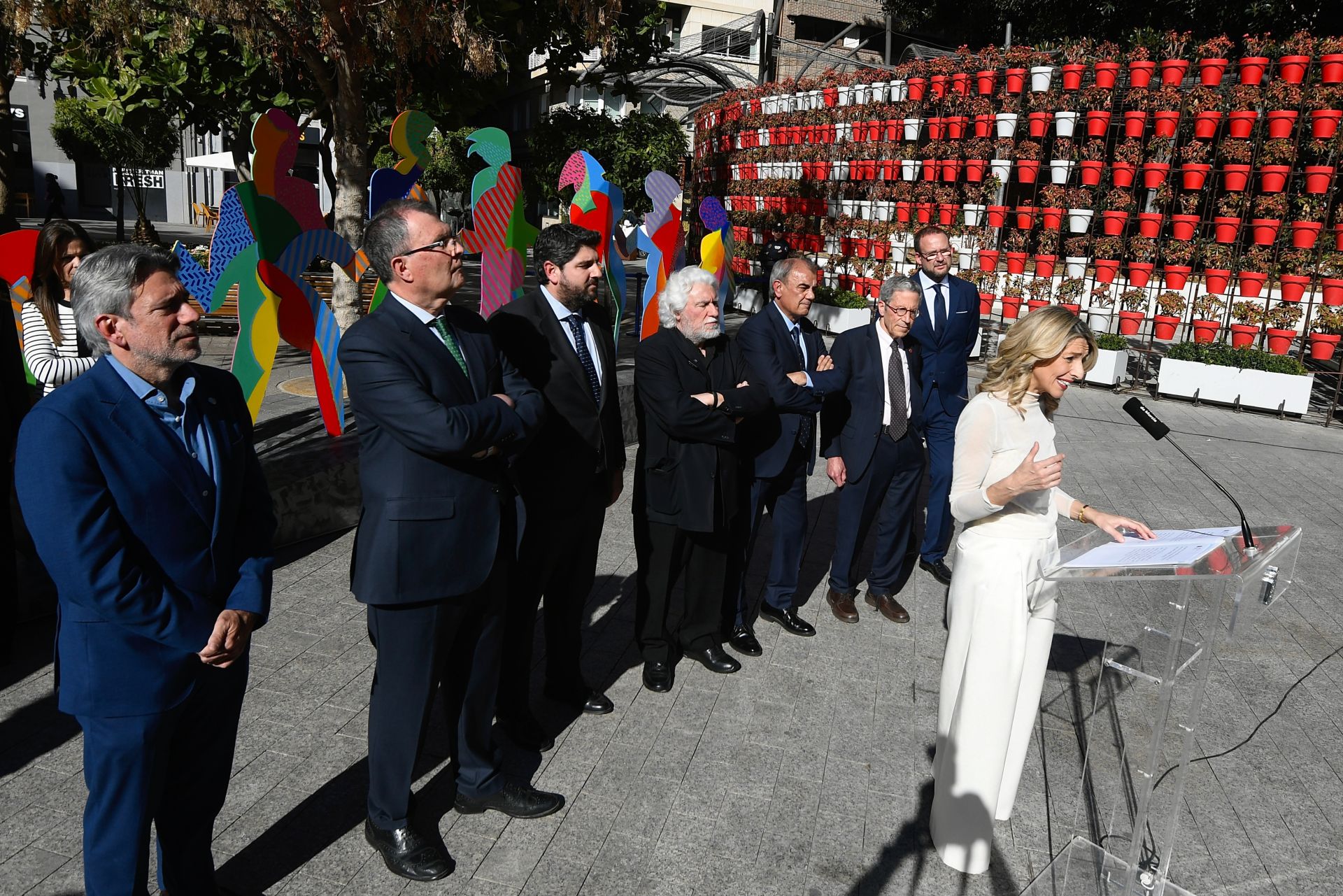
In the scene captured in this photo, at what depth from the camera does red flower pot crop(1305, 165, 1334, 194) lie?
12.1m

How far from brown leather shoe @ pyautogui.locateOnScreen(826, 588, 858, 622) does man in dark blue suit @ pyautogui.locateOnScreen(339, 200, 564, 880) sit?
2631mm

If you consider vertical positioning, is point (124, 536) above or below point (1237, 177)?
below

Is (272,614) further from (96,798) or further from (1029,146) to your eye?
(1029,146)

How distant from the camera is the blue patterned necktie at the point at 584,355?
389 centimetres

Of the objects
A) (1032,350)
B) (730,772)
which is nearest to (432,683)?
(730,772)

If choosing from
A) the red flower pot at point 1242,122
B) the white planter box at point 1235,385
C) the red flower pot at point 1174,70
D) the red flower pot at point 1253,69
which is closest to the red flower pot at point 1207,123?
the red flower pot at point 1242,122

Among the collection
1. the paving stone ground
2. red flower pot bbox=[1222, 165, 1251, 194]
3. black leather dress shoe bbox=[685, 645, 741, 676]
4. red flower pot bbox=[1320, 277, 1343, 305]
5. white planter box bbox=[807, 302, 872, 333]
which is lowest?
the paving stone ground

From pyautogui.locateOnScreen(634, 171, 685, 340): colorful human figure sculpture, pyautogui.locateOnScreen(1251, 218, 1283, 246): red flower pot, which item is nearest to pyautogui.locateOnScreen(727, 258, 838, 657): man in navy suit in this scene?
pyautogui.locateOnScreen(634, 171, 685, 340): colorful human figure sculpture

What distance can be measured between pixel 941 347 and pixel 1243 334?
9014 mm

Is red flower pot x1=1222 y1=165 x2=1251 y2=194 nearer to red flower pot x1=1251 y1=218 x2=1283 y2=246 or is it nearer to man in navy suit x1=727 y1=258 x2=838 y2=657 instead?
red flower pot x1=1251 y1=218 x2=1283 y2=246

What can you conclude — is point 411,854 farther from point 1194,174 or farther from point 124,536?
point 1194,174

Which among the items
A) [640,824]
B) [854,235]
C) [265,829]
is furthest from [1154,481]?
[854,235]

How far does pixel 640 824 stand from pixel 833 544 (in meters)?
3.52

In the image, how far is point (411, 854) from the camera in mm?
3045
